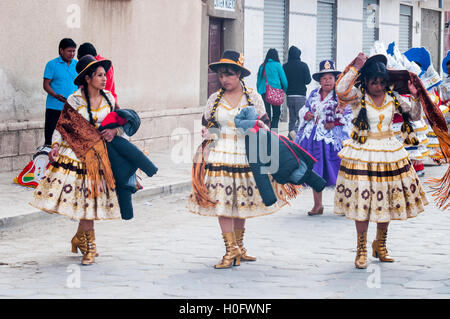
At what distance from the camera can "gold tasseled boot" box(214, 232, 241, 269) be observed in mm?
6766

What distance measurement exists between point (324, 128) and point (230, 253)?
12.0 ft

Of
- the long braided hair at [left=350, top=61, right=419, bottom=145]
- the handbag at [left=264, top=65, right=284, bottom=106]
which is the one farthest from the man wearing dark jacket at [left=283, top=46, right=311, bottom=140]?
the long braided hair at [left=350, top=61, right=419, bottom=145]

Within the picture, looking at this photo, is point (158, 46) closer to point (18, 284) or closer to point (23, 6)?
point (23, 6)

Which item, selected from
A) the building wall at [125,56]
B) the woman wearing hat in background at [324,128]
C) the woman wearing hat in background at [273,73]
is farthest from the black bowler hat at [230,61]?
the woman wearing hat in background at [273,73]

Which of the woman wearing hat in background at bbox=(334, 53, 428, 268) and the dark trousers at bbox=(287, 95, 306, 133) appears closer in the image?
the woman wearing hat in background at bbox=(334, 53, 428, 268)

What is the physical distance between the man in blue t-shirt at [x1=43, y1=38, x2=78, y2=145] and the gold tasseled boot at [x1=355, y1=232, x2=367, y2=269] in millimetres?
5396

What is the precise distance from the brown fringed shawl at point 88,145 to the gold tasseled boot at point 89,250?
39cm

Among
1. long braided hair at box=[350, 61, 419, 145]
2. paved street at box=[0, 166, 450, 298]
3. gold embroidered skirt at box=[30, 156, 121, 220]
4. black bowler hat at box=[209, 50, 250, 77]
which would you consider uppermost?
black bowler hat at box=[209, 50, 250, 77]

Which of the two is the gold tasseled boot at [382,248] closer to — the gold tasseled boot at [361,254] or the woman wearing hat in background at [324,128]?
the gold tasseled boot at [361,254]

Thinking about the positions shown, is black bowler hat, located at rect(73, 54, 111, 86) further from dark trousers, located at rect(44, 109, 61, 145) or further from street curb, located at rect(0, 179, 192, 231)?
dark trousers, located at rect(44, 109, 61, 145)

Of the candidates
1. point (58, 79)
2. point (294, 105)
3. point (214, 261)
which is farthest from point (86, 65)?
point (294, 105)

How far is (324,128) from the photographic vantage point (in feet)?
33.1

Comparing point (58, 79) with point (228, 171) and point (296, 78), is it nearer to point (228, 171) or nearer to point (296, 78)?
point (228, 171)

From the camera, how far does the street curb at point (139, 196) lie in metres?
8.69
